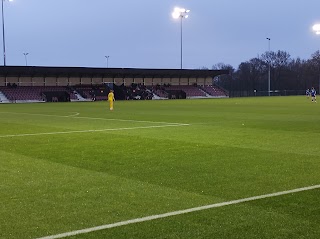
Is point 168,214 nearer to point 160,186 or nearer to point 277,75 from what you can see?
point 160,186

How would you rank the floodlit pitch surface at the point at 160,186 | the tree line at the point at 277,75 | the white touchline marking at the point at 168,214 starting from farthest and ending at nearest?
the tree line at the point at 277,75 → the floodlit pitch surface at the point at 160,186 → the white touchline marking at the point at 168,214

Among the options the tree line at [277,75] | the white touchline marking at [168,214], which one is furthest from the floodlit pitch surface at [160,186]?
the tree line at [277,75]

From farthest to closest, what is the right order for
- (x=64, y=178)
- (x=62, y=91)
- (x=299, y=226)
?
1. (x=62, y=91)
2. (x=64, y=178)
3. (x=299, y=226)

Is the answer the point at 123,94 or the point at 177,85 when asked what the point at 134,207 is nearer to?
the point at 123,94

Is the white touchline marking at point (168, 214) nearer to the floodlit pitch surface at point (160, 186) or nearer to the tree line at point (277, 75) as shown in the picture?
the floodlit pitch surface at point (160, 186)

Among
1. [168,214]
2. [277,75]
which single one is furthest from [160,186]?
[277,75]

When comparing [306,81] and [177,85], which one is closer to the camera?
[177,85]

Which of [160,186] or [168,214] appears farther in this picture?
[160,186]

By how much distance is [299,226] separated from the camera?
592 cm

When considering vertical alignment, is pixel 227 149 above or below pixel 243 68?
below

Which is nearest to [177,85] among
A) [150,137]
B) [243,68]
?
[243,68]

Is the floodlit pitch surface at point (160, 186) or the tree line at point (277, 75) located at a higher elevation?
the tree line at point (277, 75)

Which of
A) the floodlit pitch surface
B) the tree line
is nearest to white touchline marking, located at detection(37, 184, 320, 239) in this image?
the floodlit pitch surface

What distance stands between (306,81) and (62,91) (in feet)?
256
